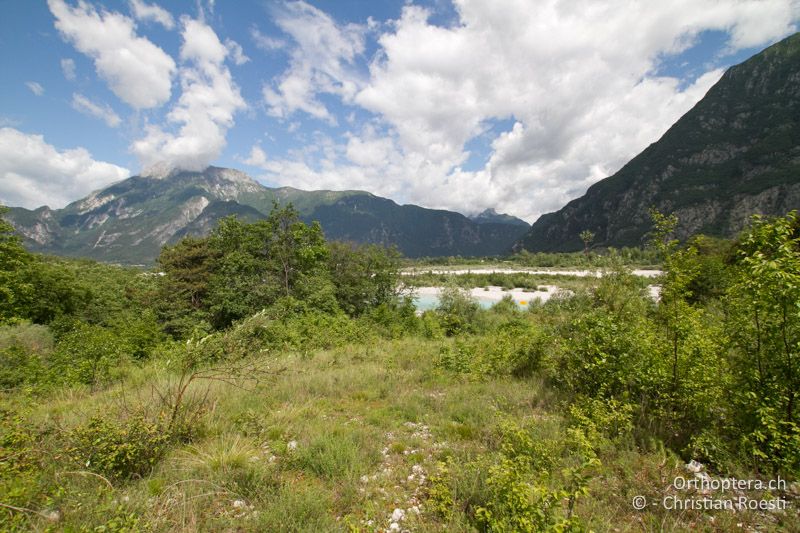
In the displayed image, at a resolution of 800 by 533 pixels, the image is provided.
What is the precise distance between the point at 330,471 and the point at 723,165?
177 m

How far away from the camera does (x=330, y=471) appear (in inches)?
162

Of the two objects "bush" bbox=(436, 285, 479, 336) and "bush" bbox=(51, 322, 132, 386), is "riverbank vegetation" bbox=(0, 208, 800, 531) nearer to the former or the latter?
"bush" bbox=(51, 322, 132, 386)

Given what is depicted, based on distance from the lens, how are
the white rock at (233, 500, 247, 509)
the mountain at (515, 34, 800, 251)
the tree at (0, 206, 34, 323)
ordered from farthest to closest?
the mountain at (515, 34, 800, 251) < the tree at (0, 206, 34, 323) < the white rock at (233, 500, 247, 509)

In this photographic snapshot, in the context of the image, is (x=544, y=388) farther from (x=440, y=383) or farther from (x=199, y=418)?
(x=199, y=418)

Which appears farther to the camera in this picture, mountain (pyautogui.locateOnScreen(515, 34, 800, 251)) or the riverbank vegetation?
mountain (pyautogui.locateOnScreen(515, 34, 800, 251))

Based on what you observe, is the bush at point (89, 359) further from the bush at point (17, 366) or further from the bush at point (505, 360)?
the bush at point (505, 360)

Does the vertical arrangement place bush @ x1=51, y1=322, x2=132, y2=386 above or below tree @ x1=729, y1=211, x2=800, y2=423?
below

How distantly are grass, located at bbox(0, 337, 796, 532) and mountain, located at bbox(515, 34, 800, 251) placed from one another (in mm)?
100863

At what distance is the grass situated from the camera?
10.4 feet

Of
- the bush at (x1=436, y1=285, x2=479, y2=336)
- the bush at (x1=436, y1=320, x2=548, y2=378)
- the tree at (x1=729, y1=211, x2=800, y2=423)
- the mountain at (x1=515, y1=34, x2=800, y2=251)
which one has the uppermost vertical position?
the mountain at (x1=515, y1=34, x2=800, y2=251)

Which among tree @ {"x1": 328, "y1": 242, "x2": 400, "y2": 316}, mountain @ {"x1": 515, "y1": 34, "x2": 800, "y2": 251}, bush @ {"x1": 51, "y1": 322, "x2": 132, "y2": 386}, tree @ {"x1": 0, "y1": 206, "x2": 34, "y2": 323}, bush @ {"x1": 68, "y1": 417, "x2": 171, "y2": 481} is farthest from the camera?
mountain @ {"x1": 515, "y1": 34, "x2": 800, "y2": 251}

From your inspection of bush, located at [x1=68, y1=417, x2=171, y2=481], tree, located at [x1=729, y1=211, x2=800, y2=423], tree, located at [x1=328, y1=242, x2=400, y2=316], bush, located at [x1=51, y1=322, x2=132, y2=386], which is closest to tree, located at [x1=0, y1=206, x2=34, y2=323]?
bush, located at [x1=51, y1=322, x2=132, y2=386]

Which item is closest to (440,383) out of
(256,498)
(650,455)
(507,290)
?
(650,455)

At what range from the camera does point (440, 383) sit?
8055 millimetres
